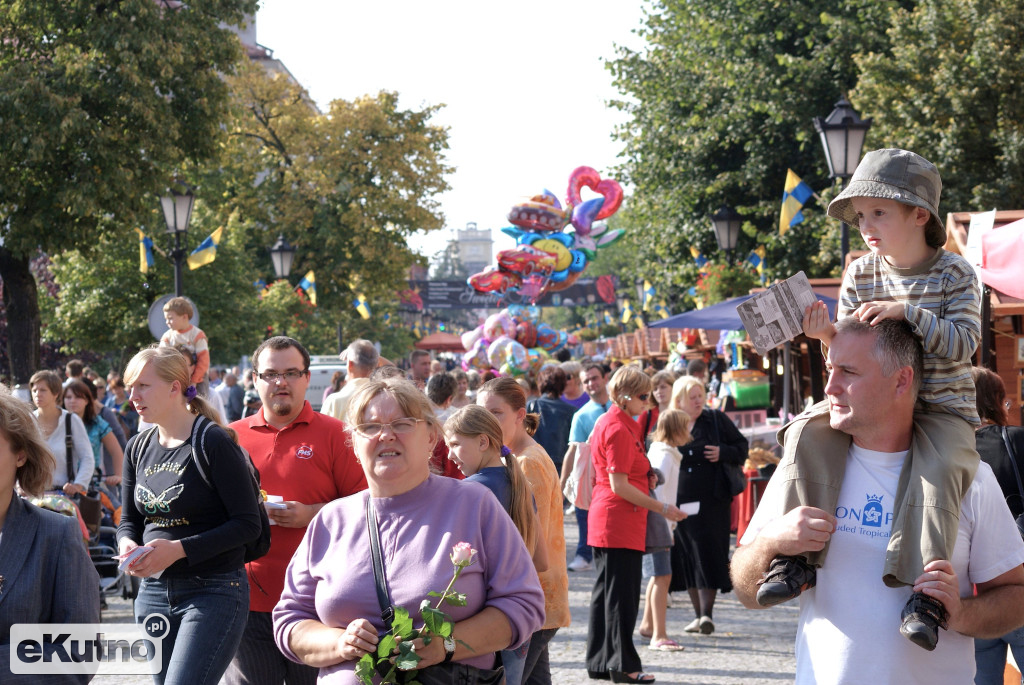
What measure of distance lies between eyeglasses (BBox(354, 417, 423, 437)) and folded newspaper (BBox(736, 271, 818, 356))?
3.43 feet

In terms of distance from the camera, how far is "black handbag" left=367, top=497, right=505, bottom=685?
3189mm

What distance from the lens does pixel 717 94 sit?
26.3 m

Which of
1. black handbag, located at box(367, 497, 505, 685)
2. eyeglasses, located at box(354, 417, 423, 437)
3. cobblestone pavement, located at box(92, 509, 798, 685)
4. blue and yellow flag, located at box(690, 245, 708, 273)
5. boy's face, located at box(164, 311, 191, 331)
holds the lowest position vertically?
cobblestone pavement, located at box(92, 509, 798, 685)

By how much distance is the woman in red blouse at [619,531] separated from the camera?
299 inches

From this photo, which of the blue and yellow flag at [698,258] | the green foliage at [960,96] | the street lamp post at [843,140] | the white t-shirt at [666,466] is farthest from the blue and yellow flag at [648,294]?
the white t-shirt at [666,466]

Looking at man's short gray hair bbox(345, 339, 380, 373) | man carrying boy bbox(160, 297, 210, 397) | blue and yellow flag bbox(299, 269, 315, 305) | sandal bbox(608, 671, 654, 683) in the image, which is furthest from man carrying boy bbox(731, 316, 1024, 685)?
blue and yellow flag bbox(299, 269, 315, 305)

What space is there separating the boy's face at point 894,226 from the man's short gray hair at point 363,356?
227 inches

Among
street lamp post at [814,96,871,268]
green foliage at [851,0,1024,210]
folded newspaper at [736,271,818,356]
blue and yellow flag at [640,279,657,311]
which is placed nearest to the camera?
folded newspaper at [736,271,818,356]

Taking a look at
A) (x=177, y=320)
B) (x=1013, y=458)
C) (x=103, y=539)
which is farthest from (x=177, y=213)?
(x=1013, y=458)

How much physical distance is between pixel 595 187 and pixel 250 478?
71.4 feet

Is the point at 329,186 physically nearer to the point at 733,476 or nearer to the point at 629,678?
the point at 733,476

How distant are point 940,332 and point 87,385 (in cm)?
918

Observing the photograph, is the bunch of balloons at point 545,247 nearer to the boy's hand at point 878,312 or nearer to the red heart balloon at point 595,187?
the red heart balloon at point 595,187

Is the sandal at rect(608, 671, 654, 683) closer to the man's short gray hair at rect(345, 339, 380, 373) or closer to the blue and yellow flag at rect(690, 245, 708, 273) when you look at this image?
the man's short gray hair at rect(345, 339, 380, 373)
